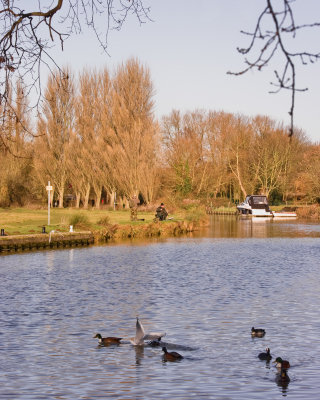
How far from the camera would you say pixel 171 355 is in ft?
44.1

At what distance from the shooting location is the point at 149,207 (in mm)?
68875

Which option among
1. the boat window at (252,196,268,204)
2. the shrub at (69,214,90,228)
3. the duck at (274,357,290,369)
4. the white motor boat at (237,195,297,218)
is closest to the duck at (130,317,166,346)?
the duck at (274,357,290,369)

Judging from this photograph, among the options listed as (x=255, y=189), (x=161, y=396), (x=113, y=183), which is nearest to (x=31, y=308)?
(x=161, y=396)

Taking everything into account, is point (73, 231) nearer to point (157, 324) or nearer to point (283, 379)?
point (157, 324)

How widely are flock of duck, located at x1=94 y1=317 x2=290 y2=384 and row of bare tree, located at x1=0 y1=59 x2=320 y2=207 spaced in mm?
50196

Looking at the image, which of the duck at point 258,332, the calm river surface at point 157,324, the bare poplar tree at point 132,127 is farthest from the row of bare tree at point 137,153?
the duck at point 258,332

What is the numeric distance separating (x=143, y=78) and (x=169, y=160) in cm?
1219

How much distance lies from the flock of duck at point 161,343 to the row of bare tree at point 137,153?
165 ft

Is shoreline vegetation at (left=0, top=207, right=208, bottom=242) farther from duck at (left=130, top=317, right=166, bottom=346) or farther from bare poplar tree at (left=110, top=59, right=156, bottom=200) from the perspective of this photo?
duck at (left=130, top=317, right=166, bottom=346)

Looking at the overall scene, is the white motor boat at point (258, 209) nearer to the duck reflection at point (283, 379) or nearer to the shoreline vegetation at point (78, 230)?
the shoreline vegetation at point (78, 230)

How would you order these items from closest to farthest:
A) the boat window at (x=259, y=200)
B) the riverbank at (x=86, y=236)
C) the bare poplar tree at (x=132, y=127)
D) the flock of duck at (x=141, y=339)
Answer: the flock of duck at (x=141, y=339)
the riverbank at (x=86, y=236)
the bare poplar tree at (x=132, y=127)
the boat window at (x=259, y=200)

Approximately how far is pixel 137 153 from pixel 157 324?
54.3 m

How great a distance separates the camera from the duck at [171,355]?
44.1 feet

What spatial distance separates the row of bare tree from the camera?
71.7m
